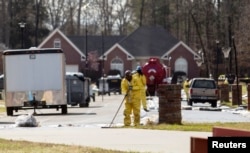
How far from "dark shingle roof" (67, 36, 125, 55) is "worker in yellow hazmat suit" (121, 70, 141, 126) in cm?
7961

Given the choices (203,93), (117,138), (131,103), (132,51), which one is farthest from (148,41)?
(117,138)

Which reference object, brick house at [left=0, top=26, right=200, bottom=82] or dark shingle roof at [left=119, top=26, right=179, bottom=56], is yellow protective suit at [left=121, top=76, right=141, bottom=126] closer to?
brick house at [left=0, top=26, right=200, bottom=82]

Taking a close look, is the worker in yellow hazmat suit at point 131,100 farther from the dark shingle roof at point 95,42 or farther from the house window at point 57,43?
the dark shingle roof at point 95,42

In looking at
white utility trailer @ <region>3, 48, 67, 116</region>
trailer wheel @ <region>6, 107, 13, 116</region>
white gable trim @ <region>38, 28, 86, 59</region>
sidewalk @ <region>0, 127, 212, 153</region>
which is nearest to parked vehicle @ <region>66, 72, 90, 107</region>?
trailer wheel @ <region>6, 107, 13, 116</region>

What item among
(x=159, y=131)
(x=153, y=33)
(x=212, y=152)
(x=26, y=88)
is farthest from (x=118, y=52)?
(x=212, y=152)

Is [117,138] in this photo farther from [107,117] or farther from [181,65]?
[181,65]

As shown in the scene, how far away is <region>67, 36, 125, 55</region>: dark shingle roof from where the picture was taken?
10444cm

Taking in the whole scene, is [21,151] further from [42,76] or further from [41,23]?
[41,23]

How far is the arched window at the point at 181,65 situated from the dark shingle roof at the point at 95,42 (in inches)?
351

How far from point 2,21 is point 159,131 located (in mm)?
82517

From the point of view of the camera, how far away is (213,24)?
3740 inches

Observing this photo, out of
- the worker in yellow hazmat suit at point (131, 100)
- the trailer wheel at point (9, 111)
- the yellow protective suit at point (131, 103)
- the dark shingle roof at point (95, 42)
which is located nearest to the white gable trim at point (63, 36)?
the dark shingle roof at point (95, 42)

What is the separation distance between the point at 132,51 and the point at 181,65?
6533 millimetres

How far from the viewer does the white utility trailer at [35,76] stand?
34000 mm
